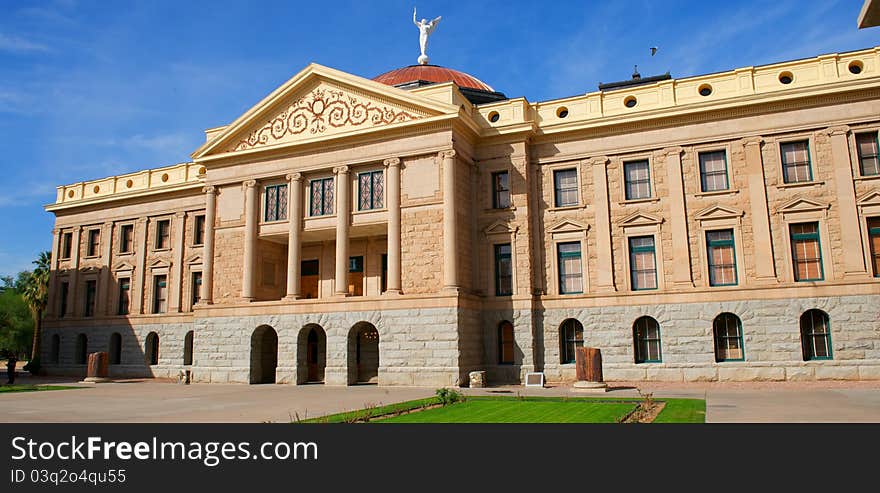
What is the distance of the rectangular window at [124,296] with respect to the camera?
139 ft

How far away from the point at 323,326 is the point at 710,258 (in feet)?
58.2

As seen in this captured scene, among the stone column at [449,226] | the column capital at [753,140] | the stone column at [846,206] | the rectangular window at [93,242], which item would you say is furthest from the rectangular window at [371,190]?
the rectangular window at [93,242]

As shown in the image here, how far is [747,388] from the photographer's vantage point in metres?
24.2

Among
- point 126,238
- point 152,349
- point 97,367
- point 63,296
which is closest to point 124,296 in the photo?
point 126,238

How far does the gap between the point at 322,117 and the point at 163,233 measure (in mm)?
16429

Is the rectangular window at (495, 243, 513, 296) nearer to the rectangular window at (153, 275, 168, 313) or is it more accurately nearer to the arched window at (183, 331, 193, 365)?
the arched window at (183, 331, 193, 365)

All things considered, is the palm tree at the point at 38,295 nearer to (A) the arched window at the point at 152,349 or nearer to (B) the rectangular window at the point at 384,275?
(A) the arched window at the point at 152,349

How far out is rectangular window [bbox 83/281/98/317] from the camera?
43.7 metres

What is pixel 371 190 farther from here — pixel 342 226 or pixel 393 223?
pixel 393 223

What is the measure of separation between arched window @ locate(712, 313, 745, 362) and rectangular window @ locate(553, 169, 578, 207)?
8.42m

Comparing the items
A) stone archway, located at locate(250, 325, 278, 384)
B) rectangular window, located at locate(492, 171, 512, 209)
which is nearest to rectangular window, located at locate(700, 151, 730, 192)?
rectangular window, located at locate(492, 171, 512, 209)

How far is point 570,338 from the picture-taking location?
30109 mm
